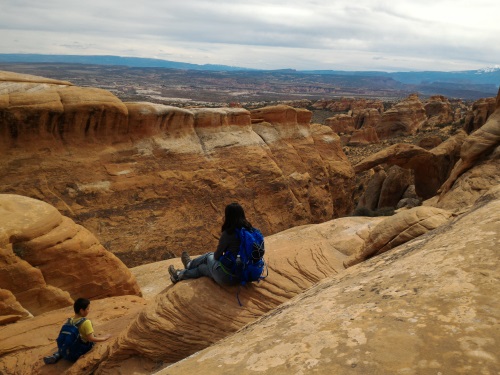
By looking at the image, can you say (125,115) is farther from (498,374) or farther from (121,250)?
(498,374)

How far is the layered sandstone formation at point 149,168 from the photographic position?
1473 centimetres

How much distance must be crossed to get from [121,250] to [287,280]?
372 inches

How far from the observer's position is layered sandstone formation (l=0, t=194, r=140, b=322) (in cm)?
809

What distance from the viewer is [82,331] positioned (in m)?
6.72

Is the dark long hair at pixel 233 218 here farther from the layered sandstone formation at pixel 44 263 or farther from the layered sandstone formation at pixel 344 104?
the layered sandstone formation at pixel 344 104

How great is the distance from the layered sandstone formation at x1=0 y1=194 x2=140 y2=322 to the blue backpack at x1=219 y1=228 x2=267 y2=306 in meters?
4.22

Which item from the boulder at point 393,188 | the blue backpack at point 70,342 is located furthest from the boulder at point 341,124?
the blue backpack at point 70,342

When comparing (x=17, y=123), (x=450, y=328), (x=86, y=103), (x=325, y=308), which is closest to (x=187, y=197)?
(x=86, y=103)

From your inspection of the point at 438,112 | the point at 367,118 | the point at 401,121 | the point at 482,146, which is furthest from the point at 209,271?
the point at 438,112

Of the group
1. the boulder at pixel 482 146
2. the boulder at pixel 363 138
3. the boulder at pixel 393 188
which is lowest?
the boulder at pixel 393 188

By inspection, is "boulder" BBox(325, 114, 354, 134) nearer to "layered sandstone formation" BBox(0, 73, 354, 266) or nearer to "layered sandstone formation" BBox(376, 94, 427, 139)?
"layered sandstone formation" BBox(376, 94, 427, 139)

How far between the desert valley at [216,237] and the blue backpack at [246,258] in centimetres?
33

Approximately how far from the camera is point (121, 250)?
14.9 metres

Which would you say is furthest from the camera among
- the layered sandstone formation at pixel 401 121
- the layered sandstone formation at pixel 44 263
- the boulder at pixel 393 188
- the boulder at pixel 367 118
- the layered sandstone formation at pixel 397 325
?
the boulder at pixel 367 118
